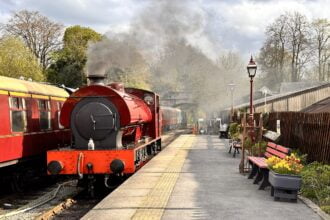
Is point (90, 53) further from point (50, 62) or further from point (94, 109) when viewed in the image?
point (50, 62)

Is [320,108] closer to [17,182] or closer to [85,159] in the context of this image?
[85,159]

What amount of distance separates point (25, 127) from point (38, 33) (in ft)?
135

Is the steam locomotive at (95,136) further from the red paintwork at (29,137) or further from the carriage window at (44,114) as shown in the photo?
the carriage window at (44,114)

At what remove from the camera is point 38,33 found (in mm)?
51375

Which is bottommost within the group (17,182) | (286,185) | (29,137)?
(17,182)

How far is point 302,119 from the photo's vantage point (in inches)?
559

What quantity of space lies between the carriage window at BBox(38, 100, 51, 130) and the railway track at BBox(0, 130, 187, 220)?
6.49ft

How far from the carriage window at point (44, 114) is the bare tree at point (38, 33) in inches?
1489

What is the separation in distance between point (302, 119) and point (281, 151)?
129 inches

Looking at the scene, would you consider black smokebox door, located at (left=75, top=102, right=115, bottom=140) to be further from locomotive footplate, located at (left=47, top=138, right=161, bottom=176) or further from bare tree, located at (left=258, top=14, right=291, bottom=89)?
bare tree, located at (left=258, top=14, right=291, bottom=89)

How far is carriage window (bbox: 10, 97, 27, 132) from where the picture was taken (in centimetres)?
1171

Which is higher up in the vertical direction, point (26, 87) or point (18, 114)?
point (26, 87)

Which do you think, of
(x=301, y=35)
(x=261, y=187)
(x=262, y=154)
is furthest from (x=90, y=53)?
(x=301, y=35)

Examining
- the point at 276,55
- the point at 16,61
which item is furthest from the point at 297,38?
the point at 16,61
